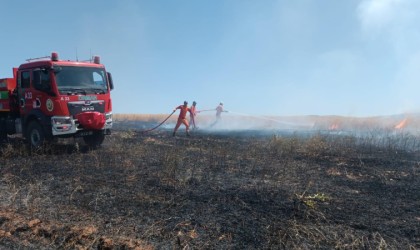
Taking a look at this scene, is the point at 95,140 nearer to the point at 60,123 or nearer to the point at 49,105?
the point at 60,123

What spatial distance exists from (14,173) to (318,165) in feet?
22.5

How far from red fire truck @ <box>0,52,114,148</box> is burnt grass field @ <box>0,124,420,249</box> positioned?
2.57 feet

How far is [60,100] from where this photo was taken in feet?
29.4

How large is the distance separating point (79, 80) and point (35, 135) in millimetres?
2071

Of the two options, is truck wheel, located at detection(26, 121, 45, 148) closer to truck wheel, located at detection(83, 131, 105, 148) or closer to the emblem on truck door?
the emblem on truck door

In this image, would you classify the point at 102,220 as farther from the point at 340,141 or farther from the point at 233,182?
the point at 340,141

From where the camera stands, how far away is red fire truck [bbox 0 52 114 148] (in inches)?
356

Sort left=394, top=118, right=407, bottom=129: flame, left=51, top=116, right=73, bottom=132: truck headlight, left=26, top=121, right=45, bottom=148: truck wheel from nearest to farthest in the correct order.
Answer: left=51, top=116, right=73, bottom=132: truck headlight, left=26, top=121, right=45, bottom=148: truck wheel, left=394, top=118, right=407, bottom=129: flame

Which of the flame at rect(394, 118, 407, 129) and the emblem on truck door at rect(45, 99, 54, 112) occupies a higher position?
the emblem on truck door at rect(45, 99, 54, 112)

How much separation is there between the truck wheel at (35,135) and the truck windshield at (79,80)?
1.38 meters

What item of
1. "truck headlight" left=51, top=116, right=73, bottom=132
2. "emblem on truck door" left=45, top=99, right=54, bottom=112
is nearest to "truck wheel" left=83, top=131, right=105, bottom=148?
"truck headlight" left=51, top=116, right=73, bottom=132

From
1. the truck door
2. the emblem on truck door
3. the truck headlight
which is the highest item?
the truck door

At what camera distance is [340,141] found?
41.4 feet

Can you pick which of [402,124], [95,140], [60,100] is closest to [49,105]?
[60,100]
